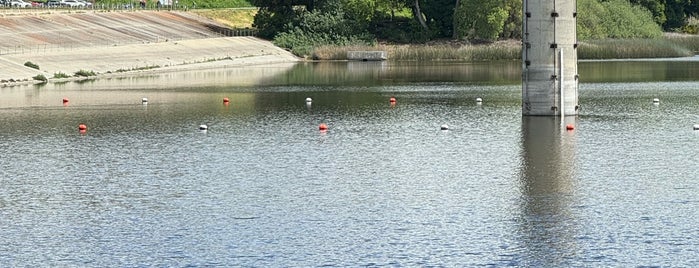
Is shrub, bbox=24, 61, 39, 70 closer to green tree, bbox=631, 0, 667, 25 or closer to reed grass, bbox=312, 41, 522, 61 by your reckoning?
reed grass, bbox=312, 41, 522, 61

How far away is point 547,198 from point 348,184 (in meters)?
5.49

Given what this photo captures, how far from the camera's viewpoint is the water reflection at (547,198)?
26.2 metres

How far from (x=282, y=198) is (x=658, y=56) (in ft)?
306

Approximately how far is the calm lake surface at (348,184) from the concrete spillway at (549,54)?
955 millimetres

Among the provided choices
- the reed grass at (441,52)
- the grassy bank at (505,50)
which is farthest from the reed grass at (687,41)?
the reed grass at (441,52)

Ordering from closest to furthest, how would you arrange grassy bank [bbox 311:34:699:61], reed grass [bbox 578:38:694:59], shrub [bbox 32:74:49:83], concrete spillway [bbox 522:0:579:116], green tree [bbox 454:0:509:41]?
concrete spillway [bbox 522:0:579:116]
shrub [bbox 32:74:49:83]
reed grass [bbox 578:38:694:59]
grassy bank [bbox 311:34:699:61]
green tree [bbox 454:0:509:41]

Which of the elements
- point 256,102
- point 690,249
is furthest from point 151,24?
point 690,249

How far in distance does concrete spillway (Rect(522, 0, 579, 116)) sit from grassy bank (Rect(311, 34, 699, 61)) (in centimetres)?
6747

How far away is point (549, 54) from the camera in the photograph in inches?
2032

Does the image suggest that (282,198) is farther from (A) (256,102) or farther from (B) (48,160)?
(A) (256,102)

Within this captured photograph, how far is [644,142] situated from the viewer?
44938 mm

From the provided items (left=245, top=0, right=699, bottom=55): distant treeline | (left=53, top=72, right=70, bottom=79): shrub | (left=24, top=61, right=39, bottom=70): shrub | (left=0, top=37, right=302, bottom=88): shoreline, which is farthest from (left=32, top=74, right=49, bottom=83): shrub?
(left=245, top=0, right=699, bottom=55): distant treeline

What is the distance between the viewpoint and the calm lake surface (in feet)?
86.7

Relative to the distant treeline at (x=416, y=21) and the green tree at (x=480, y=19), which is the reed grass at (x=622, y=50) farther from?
the green tree at (x=480, y=19)
